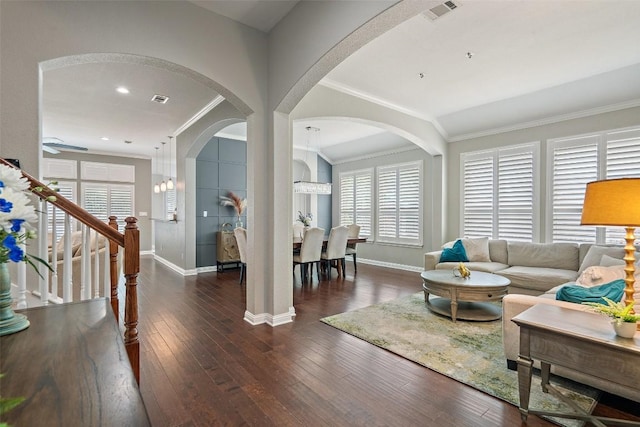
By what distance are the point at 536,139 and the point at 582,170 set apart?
83 cm

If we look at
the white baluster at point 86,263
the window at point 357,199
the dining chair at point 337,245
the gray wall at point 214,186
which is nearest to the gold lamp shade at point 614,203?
the white baluster at point 86,263

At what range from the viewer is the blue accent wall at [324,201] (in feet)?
28.3

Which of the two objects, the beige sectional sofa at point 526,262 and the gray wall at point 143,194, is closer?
the beige sectional sofa at point 526,262

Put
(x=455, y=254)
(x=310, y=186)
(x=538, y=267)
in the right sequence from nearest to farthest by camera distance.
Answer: (x=538, y=267)
(x=455, y=254)
(x=310, y=186)

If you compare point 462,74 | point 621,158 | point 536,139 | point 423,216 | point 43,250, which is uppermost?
point 462,74

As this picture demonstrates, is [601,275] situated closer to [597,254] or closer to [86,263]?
[597,254]

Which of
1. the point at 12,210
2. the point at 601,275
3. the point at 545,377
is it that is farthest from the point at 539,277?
the point at 12,210

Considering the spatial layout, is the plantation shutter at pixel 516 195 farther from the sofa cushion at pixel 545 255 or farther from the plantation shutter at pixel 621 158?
the plantation shutter at pixel 621 158

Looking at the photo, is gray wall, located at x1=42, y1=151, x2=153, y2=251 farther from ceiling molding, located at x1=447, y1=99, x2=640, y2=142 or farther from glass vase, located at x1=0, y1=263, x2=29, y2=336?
glass vase, located at x1=0, y1=263, x2=29, y2=336

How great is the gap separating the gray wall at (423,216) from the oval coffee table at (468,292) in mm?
2419

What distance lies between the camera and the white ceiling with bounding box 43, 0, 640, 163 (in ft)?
9.79

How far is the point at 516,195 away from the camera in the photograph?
528 centimetres

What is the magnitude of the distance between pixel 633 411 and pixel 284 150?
351 cm

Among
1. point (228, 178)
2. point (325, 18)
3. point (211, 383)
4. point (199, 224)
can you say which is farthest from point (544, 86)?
point (199, 224)
